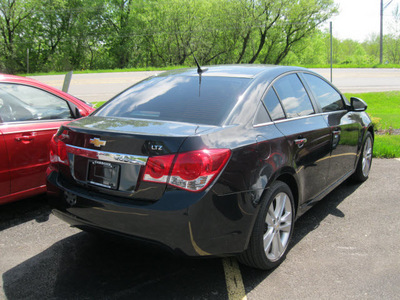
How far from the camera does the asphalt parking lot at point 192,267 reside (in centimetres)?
264

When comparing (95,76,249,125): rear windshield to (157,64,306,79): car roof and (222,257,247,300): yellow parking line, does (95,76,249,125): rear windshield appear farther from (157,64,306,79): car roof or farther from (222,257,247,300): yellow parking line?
(222,257,247,300): yellow parking line

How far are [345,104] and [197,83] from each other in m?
2.13

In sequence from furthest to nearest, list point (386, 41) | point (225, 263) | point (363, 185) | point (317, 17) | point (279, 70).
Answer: point (386, 41)
point (317, 17)
point (363, 185)
point (279, 70)
point (225, 263)

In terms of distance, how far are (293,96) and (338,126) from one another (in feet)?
2.70

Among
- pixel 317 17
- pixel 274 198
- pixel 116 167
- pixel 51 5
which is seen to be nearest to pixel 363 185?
pixel 274 198

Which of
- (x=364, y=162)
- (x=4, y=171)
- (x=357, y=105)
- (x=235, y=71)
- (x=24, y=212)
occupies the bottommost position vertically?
(x=24, y=212)

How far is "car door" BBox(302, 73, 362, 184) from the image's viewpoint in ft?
12.8

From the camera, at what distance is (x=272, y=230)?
2.88 metres

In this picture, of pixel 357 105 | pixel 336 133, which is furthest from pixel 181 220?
pixel 357 105

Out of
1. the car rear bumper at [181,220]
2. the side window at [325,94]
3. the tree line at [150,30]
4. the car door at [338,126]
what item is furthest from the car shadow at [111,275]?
the tree line at [150,30]

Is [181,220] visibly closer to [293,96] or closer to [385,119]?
[293,96]

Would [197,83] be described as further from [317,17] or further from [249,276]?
[317,17]

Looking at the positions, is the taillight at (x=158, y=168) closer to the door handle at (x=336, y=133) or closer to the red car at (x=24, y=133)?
the red car at (x=24, y=133)

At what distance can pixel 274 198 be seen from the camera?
111 inches
